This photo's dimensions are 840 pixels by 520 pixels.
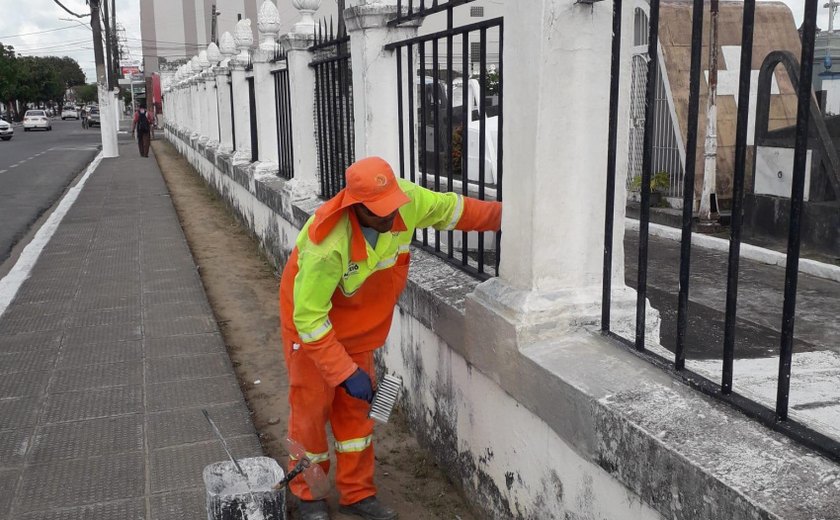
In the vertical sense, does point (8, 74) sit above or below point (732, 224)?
above

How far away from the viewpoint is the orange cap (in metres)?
2.86

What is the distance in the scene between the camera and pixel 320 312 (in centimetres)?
296

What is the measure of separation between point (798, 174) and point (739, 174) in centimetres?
20

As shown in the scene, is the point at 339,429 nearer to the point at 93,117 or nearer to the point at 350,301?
the point at 350,301

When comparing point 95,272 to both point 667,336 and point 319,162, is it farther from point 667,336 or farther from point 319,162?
point 667,336

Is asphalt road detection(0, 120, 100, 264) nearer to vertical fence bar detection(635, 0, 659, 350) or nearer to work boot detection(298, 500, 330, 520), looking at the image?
Result: work boot detection(298, 500, 330, 520)

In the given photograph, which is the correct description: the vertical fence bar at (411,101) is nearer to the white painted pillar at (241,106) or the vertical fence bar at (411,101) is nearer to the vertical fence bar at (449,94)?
the vertical fence bar at (449,94)

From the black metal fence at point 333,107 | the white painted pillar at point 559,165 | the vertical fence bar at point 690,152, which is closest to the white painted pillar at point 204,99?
the black metal fence at point 333,107

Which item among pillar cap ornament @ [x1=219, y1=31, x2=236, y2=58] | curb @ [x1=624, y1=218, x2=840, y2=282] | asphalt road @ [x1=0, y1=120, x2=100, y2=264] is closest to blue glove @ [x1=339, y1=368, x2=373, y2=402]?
curb @ [x1=624, y1=218, x2=840, y2=282]

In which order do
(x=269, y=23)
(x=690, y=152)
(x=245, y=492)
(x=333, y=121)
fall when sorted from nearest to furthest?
1. (x=690, y=152)
2. (x=245, y=492)
3. (x=333, y=121)
4. (x=269, y=23)

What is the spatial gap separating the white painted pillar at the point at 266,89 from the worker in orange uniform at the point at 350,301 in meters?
5.76

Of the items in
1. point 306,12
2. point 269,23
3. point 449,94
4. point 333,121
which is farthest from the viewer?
point 269,23

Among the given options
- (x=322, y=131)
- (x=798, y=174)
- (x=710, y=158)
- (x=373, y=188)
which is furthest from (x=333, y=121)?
(x=710, y=158)

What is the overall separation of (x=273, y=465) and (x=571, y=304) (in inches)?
54.5
